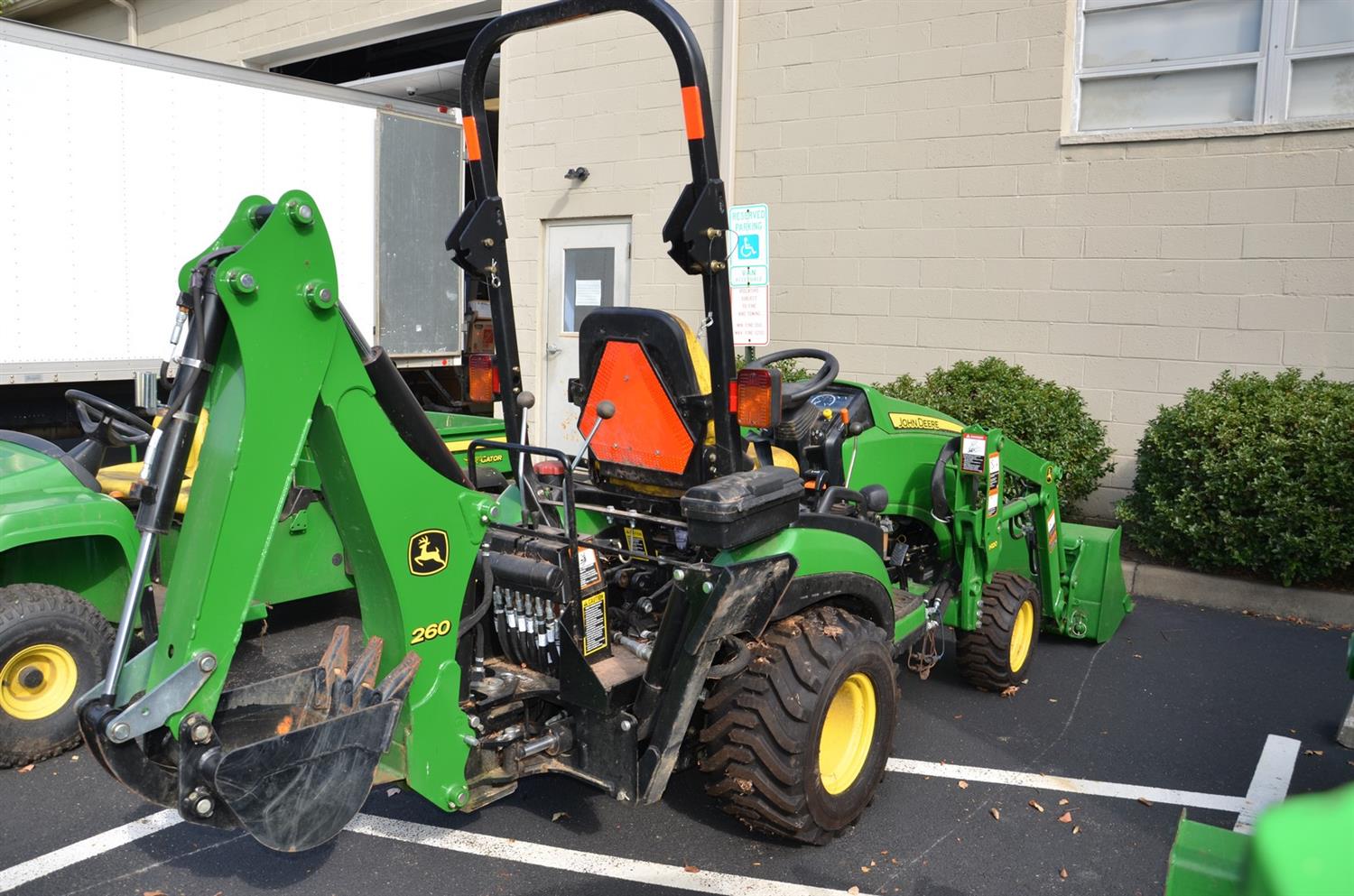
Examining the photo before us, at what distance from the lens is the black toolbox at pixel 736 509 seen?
3346 millimetres

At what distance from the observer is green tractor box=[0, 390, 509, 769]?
4309mm

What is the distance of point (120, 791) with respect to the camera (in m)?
4.13

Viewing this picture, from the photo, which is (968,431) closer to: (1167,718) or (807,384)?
(807,384)

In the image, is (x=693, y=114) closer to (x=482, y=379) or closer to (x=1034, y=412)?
(x=482, y=379)

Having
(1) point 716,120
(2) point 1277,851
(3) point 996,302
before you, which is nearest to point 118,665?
(2) point 1277,851

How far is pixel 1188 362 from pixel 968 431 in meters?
3.32

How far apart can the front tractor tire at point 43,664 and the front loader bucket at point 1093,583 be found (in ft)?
15.6

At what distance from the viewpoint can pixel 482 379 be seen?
13.4 ft

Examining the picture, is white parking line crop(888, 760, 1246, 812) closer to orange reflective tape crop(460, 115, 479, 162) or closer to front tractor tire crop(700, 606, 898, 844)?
front tractor tire crop(700, 606, 898, 844)

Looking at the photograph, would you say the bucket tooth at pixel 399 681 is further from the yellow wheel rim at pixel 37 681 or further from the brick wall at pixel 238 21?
the brick wall at pixel 238 21

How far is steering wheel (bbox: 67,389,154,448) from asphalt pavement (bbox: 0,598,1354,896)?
1.20 m

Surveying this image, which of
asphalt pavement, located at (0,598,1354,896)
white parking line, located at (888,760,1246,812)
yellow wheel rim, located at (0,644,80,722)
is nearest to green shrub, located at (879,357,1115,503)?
asphalt pavement, located at (0,598,1354,896)

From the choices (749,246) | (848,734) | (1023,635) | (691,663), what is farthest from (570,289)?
(691,663)

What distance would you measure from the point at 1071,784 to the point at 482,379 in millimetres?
2771
